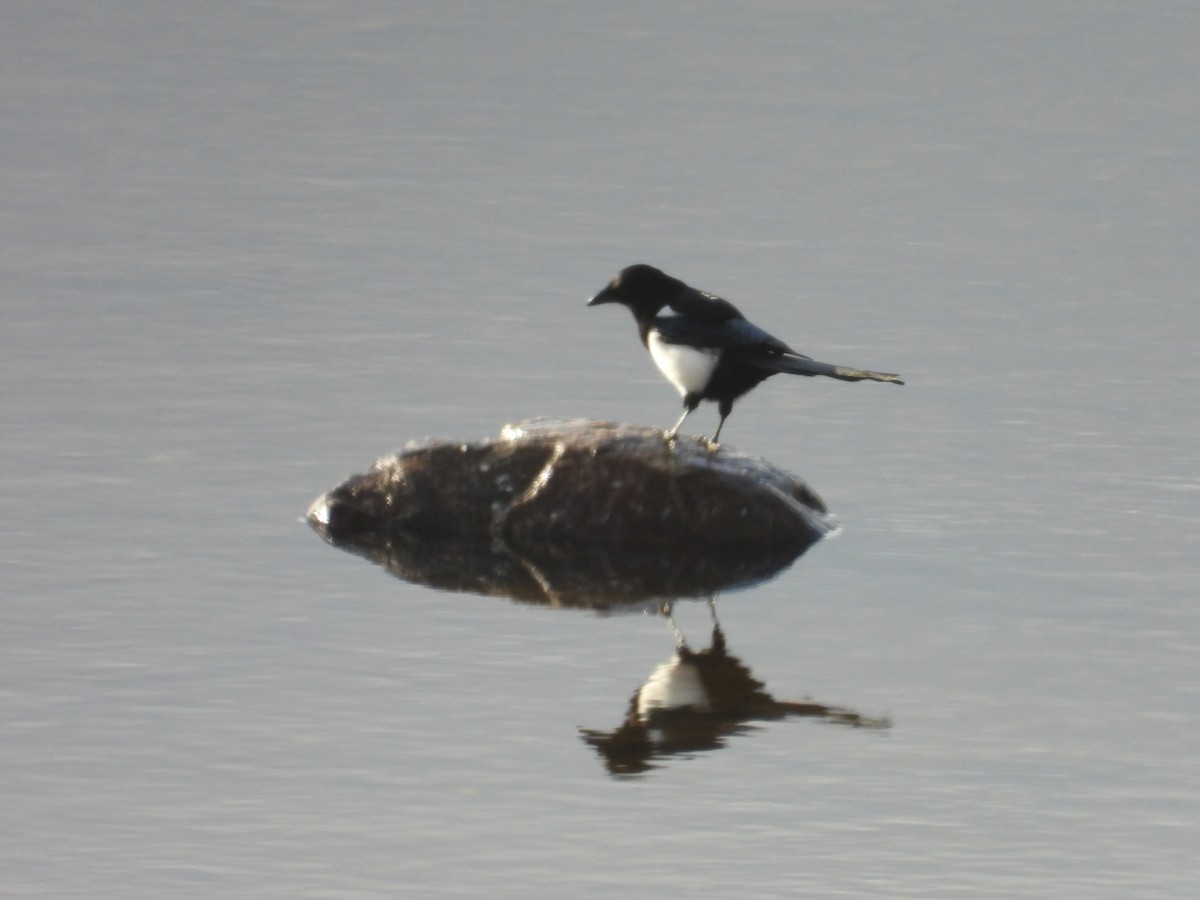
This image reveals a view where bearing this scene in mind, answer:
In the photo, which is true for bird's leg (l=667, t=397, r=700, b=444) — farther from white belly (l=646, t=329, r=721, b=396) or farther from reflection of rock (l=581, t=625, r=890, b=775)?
reflection of rock (l=581, t=625, r=890, b=775)

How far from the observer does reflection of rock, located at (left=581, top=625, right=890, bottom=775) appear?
8.37 meters

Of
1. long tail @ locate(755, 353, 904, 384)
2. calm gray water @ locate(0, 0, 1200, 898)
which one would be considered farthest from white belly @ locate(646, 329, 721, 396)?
calm gray water @ locate(0, 0, 1200, 898)

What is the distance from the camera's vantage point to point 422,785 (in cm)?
788

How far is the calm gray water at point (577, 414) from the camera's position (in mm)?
7629

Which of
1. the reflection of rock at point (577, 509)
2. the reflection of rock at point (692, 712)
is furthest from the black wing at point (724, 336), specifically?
the reflection of rock at point (692, 712)

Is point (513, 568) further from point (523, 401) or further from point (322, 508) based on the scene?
point (523, 401)

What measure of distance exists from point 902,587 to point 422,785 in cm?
298

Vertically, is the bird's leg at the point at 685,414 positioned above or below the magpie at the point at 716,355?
below

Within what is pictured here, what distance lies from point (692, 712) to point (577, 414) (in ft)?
13.1

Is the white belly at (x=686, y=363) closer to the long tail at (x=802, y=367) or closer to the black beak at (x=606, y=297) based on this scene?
the long tail at (x=802, y=367)

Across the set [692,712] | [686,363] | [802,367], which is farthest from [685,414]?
[692,712]

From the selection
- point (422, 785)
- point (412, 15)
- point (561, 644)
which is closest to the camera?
point (422, 785)

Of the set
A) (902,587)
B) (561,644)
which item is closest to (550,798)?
(561,644)

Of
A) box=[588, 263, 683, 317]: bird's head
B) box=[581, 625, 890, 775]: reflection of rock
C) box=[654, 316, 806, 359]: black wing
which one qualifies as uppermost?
box=[588, 263, 683, 317]: bird's head
